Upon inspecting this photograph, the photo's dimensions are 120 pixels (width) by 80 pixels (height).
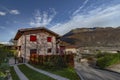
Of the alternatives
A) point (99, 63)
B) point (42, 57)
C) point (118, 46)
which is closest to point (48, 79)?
point (42, 57)

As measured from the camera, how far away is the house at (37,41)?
3950 cm

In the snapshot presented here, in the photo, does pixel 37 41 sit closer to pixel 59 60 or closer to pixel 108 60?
pixel 59 60

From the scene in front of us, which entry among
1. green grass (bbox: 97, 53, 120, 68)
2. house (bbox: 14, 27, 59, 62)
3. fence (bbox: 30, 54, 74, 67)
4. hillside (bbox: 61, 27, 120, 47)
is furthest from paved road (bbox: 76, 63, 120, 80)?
hillside (bbox: 61, 27, 120, 47)

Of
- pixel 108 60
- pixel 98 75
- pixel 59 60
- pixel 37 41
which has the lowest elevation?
pixel 98 75

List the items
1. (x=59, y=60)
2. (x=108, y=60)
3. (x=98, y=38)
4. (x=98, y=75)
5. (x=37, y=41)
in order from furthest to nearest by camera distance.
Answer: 1. (x=98, y=38)
2. (x=37, y=41)
3. (x=108, y=60)
4. (x=59, y=60)
5. (x=98, y=75)

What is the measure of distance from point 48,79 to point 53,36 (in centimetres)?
2588

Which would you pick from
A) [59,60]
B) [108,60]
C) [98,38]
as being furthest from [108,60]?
[98,38]

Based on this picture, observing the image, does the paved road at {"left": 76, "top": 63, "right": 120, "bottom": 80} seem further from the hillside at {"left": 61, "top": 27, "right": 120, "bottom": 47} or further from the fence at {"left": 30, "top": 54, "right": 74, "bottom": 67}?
the hillside at {"left": 61, "top": 27, "right": 120, "bottom": 47}

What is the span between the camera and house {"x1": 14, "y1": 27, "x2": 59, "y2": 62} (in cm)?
3950

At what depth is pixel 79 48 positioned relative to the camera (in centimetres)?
6581

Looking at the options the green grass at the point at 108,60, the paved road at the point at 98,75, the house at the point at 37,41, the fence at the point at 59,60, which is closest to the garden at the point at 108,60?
the green grass at the point at 108,60

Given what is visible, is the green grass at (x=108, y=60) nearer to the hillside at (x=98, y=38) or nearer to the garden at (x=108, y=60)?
the garden at (x=108, y=60)

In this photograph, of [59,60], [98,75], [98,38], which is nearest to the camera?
[98,75]

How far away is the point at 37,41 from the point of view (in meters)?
40.7
